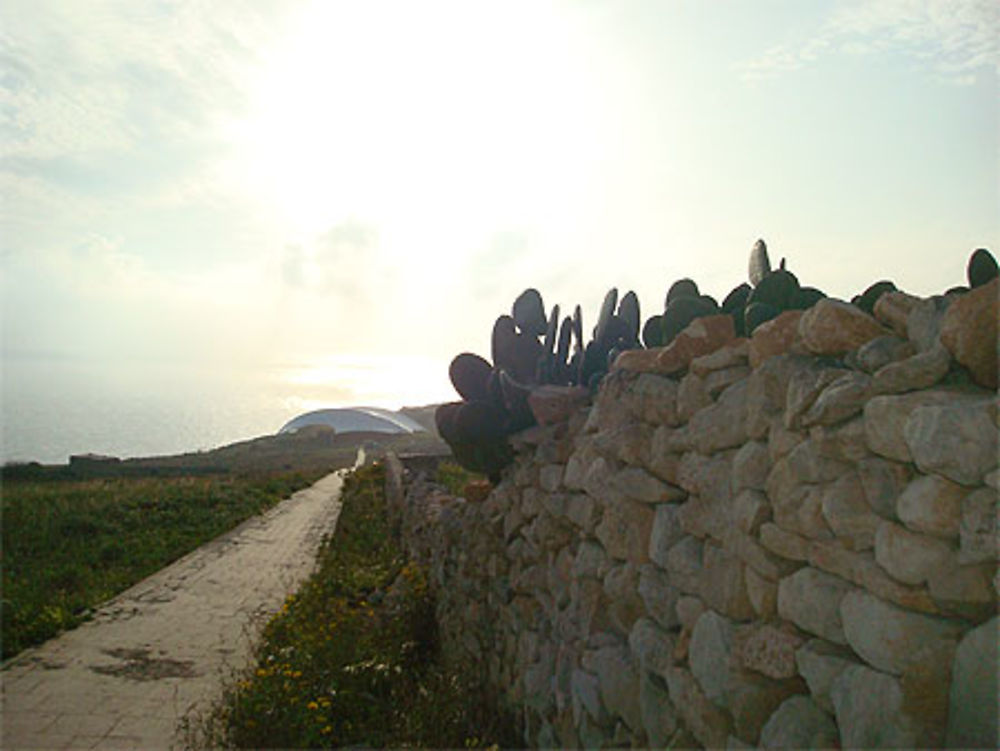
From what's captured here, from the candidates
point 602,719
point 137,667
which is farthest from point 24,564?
point 602,719

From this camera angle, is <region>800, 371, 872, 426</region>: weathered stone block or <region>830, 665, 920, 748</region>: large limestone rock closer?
<region>830, 665, 920, 748</region>: large limestone rock

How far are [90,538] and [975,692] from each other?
14.8 metres

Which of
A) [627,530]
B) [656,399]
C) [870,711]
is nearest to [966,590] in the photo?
[870,711]

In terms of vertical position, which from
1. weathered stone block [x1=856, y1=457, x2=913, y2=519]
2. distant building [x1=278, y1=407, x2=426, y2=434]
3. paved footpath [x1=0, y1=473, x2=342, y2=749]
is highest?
distant building [x1=278, y1=407, x2=426, y2=434]

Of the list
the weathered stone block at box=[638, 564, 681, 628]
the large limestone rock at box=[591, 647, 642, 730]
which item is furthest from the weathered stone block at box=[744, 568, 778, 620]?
the large limestone rock at box=[591, 647, 642, 730]

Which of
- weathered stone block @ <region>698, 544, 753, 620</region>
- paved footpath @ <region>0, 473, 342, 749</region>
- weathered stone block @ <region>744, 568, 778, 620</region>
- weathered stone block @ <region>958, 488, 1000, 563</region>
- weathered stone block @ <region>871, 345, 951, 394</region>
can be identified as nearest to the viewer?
weathered stone block @ <region>958, 488, 1000, 563</region>

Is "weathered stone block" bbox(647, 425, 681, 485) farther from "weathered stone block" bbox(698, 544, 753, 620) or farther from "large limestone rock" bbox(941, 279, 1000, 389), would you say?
"large limestone rock" bbox(941, 279, 1000, 389)

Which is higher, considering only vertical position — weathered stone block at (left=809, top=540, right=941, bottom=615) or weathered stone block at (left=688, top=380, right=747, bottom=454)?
weathered stone block at (left=688, top=380, right=747, bottom=454)

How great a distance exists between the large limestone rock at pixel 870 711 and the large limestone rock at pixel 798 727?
0.29 feet

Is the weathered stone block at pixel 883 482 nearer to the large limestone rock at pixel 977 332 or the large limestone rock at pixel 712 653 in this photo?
the large limestone rock at pixel 977 332

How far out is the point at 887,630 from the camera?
1778 millimetres

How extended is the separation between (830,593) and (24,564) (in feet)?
40.4

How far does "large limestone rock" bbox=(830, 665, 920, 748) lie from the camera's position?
Answer: 173 cm

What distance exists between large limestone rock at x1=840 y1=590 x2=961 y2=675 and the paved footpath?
4784 mm
